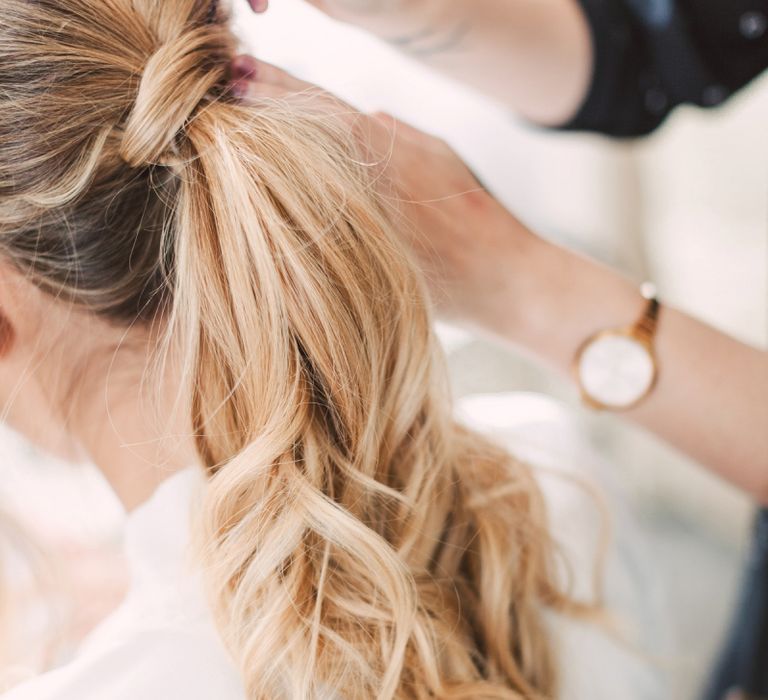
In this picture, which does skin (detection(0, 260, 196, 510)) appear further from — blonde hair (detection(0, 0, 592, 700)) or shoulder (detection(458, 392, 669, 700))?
shoulder (detection(458, 392, 669, 700))

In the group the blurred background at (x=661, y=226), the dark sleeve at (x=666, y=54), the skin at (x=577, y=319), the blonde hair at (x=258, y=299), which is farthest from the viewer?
the blurred background at (x=661, y=226)

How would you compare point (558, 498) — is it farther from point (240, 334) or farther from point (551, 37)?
point (551, 37)

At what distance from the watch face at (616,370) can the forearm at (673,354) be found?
13mm

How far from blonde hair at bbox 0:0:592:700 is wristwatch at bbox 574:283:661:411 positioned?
183 millimetres

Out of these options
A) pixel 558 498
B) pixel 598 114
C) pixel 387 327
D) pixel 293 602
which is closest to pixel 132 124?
pixel 387 327

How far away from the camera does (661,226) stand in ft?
5.95

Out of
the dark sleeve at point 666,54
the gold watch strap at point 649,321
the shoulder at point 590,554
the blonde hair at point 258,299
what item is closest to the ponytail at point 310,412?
the blonde hair at point 258,299

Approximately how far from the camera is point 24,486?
27.7 inches

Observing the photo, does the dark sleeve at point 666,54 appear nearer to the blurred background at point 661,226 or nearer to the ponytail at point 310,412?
the blurred background at point 661,226

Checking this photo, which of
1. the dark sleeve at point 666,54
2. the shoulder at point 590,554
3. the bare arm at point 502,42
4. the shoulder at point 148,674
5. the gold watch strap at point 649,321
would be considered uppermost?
the dark sleeve at point 666,54

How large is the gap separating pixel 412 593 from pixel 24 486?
40cm

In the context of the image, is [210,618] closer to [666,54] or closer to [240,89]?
[240,89]

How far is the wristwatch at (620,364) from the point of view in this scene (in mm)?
711

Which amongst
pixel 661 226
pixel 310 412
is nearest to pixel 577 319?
pixel 310 412
